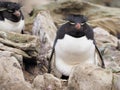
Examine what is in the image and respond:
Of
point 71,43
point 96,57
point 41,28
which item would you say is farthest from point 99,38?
point 71,43

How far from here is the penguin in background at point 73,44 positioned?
234 inches

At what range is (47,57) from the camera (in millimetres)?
6645

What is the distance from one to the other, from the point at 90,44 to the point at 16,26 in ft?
6.43

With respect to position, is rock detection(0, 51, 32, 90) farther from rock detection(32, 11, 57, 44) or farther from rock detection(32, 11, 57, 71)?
rock detection(32, 11, 57, 44)

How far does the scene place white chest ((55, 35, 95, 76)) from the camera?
5.93 meters

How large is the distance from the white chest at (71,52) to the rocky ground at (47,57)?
Answer: 177 millimetres

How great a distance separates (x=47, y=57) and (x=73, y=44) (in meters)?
0.81

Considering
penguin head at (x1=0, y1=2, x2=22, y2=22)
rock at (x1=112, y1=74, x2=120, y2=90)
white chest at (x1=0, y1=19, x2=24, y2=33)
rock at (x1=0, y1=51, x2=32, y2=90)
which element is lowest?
white chest at (x1=0, y1=19, x2=24, y2=33)

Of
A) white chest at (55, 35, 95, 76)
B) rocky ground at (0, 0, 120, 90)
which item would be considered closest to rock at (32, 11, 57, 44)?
rocky ground at (0, 0, 120, 90)


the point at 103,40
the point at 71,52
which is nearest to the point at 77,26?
A: the point at 71,52

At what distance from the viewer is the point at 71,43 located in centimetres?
591

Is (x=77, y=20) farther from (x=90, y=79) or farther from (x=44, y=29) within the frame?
(x=44, y=29)

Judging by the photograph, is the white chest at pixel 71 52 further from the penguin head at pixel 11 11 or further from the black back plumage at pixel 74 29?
the penguin head at pixel 11 11

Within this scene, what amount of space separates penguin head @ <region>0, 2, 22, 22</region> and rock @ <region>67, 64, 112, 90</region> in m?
2.67
